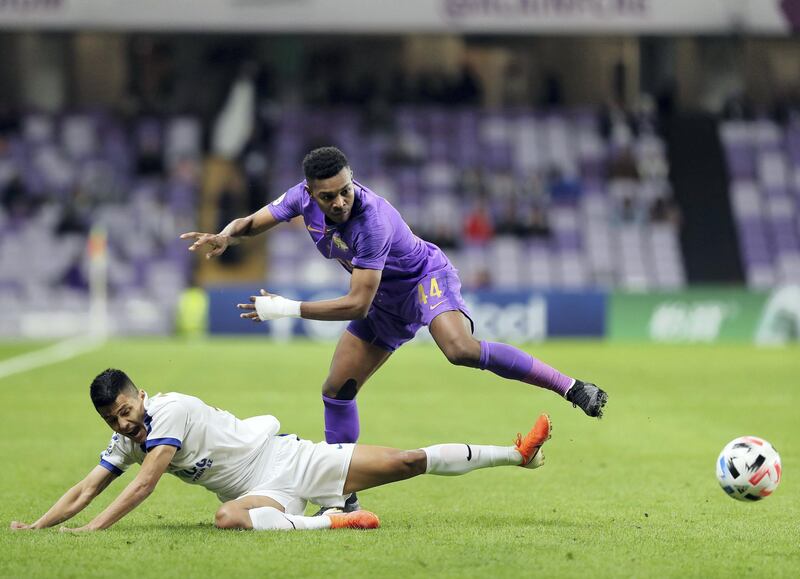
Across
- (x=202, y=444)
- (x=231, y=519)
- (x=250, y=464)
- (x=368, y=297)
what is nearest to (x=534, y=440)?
(x=368, y=297)

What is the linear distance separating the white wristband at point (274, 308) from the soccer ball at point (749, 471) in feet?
9.27

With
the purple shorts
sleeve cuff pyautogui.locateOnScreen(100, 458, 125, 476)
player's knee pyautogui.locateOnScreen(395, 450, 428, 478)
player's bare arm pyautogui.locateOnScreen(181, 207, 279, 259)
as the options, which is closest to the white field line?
Answer: player's bare arm pyautogui.locateOnScreen(181, 207, 279, 259)

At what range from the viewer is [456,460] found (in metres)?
8.05

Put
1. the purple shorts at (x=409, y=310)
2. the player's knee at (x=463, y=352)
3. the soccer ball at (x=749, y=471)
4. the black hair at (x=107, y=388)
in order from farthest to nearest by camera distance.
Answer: the purple shorts at (x=409, y=310) → the player's knee at (x=463, y=352) → the soccer ball at (x=749, y=471) → the black hair at (x=107, y=388)

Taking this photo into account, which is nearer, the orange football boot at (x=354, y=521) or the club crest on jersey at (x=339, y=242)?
the orange football boot at (x=354, y=521)

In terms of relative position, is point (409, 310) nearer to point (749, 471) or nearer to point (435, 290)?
point (435, 290)

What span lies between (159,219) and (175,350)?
746cm

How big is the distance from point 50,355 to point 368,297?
Result: 17.3m

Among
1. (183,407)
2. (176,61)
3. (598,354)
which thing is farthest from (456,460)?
(176,61)

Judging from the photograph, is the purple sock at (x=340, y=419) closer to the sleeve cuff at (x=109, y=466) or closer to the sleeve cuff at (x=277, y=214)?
the sleeve cuff at (x=277, y=214)

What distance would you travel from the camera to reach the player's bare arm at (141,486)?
7.31 m

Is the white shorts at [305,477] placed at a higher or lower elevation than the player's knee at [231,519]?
higher

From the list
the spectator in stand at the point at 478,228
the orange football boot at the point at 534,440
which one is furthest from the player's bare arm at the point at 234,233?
the spectator in stand at the point at 478,228

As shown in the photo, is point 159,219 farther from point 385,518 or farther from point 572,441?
point 385,518
